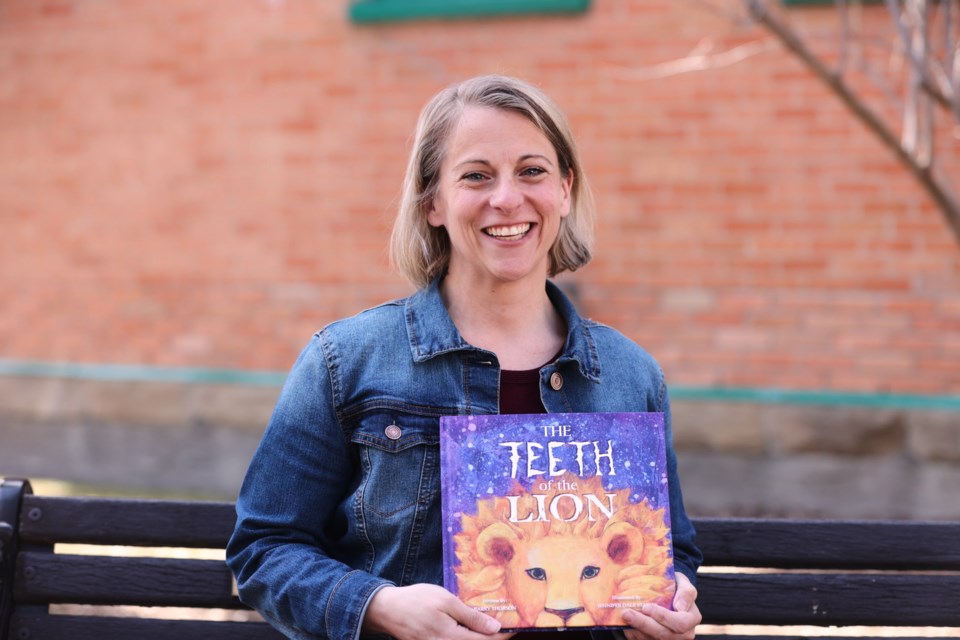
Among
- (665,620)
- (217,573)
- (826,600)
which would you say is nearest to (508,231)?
(665,620)

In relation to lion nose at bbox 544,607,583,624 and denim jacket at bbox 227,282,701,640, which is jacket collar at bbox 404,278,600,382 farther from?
lion nose at bbox 544,607,583,624

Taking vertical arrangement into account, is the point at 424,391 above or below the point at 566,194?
below

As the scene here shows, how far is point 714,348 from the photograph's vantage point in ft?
19.5

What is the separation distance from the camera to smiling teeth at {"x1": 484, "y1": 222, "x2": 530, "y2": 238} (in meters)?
2.37

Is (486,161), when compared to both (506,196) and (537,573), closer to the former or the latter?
(506,196)

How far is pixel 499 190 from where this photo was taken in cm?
234

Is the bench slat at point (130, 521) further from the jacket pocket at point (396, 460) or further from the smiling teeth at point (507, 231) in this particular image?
the smiling teeth at point (507, 231)

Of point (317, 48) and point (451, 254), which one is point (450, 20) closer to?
point (317, 48)

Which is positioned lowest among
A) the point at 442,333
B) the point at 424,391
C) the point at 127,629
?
the point at 127,629

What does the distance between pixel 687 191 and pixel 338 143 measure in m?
2.02

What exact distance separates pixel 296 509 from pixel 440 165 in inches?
31.7

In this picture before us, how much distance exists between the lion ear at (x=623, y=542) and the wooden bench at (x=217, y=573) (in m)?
0.68

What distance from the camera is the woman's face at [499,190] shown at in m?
2.36

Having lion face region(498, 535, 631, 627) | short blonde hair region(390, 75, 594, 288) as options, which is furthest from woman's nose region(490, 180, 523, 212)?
lion face region(498, 535, 631, 627)
